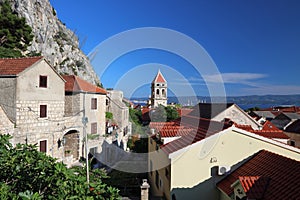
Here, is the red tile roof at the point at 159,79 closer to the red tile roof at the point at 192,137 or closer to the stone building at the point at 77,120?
the stone building at the point at 77,120

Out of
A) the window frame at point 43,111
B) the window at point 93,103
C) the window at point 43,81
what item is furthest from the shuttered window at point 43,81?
the window at point 93,103

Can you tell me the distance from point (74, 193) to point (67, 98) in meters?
18.7

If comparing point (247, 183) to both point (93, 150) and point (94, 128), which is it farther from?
point (94, 128)

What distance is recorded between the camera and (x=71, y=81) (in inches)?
859

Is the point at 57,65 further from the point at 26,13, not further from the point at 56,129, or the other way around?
the point at 56,129

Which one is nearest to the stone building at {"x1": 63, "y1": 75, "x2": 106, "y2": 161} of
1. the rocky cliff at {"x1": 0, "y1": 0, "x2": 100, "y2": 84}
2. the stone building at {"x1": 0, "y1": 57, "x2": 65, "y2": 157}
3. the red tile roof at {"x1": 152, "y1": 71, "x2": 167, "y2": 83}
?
the stone building at {"x1": 0, "y1": 57, "x2": 65, "y2": 157}

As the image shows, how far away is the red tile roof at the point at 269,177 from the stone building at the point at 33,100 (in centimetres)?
1326

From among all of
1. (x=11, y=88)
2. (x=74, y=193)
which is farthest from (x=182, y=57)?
(x=74, y=193)

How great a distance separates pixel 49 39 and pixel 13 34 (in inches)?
629

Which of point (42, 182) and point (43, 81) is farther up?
point (43, 81)

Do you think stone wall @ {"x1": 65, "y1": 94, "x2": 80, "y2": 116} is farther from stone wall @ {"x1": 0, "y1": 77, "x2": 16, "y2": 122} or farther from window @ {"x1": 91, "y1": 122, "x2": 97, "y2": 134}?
stone wall @ {"x1": 0, "y1": 77, "x2": 16, "y2": 122}

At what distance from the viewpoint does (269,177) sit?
7594mm

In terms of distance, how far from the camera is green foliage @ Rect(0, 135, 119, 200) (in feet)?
11.7

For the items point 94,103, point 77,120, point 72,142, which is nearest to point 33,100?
point 77,120
